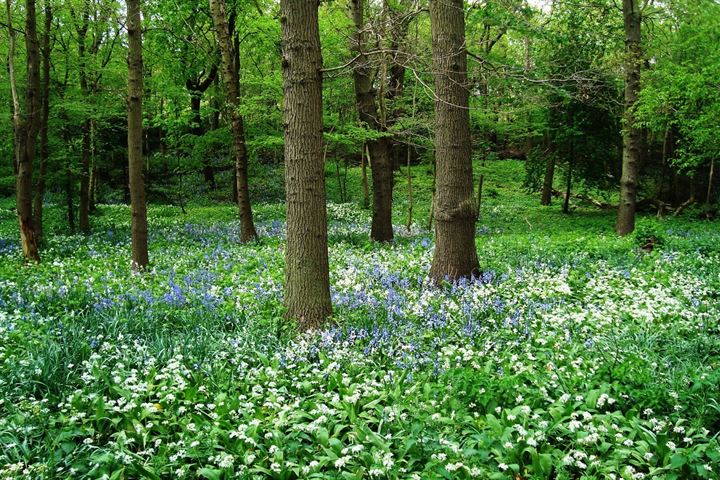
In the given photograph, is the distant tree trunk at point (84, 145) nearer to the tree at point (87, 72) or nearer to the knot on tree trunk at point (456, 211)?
the tree at point (87, 72)

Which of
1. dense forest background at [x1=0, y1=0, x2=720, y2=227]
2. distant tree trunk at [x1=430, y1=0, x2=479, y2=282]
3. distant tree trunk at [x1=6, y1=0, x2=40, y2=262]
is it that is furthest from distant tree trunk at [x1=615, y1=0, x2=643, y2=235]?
distant tree trunk at [x1=6, y1=0, x2=40, y2=262]

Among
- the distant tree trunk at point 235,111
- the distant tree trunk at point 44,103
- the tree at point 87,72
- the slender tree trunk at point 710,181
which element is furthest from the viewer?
the slender tree trunk at point 710,181

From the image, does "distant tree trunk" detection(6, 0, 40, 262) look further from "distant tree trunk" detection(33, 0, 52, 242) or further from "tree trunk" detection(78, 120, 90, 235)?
"tree trunk" detection(78, 120, 90, 235)

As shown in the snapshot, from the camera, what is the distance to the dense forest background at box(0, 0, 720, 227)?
1043 cm

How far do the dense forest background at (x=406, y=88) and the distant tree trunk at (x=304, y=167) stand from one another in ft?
8.97

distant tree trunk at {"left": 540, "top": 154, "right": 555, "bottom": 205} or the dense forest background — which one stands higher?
the dense forest background

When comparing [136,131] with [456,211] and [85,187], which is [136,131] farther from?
[85,187]

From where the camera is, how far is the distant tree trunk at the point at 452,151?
7.41m

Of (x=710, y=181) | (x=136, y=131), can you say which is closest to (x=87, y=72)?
(x=136, y=131)

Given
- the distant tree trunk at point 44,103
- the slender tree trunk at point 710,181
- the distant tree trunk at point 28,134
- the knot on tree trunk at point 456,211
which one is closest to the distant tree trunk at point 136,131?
the distant tree trunk at point 28,134

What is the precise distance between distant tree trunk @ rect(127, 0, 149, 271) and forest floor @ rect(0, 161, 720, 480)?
28.1 inches

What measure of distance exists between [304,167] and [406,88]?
33.3ft

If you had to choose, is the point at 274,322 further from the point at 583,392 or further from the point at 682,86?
the point at 682,86

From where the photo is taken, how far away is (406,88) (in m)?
14.8
